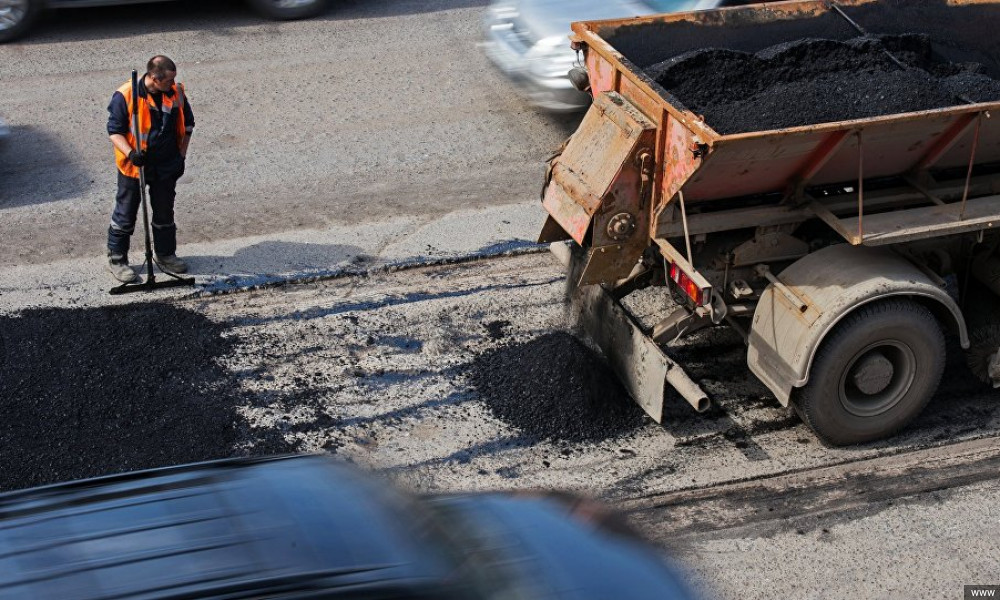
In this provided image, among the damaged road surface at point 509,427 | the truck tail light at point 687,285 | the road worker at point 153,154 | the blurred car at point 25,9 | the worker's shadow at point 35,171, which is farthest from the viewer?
the blurred car at point 25,9

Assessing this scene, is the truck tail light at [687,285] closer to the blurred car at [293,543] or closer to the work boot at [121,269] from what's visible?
the blurred car at [293,543]

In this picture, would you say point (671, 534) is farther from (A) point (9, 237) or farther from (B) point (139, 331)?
(A) point (9, 237)

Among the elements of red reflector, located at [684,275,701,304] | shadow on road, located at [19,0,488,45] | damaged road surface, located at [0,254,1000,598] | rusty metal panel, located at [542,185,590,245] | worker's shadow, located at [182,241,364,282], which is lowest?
damaged road surface, located at [0,254,1000,598]

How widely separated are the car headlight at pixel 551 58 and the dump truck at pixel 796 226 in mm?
2957

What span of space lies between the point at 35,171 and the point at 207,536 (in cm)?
725

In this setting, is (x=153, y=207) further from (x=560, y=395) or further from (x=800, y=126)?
(x=800, y=126)

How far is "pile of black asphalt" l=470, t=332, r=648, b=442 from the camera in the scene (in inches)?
260

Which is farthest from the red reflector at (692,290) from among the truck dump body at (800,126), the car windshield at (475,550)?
the car windshield at (475,550)

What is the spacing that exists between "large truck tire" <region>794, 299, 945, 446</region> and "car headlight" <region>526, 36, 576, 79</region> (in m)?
4.64

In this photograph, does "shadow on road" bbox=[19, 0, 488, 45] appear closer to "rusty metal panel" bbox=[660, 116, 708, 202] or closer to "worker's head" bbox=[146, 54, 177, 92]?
"worker's head" bbox=[146, 54, 177, 92]

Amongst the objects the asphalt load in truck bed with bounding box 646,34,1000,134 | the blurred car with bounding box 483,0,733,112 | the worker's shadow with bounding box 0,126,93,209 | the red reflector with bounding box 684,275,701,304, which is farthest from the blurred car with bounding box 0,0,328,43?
the red reflector with bounding box 684,275,701,304

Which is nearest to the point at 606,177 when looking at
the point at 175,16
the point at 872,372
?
the point at 872,372

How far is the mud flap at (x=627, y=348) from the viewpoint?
246 inches

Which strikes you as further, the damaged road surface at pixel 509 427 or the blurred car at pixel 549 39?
the blurred car at pixel 549 39
